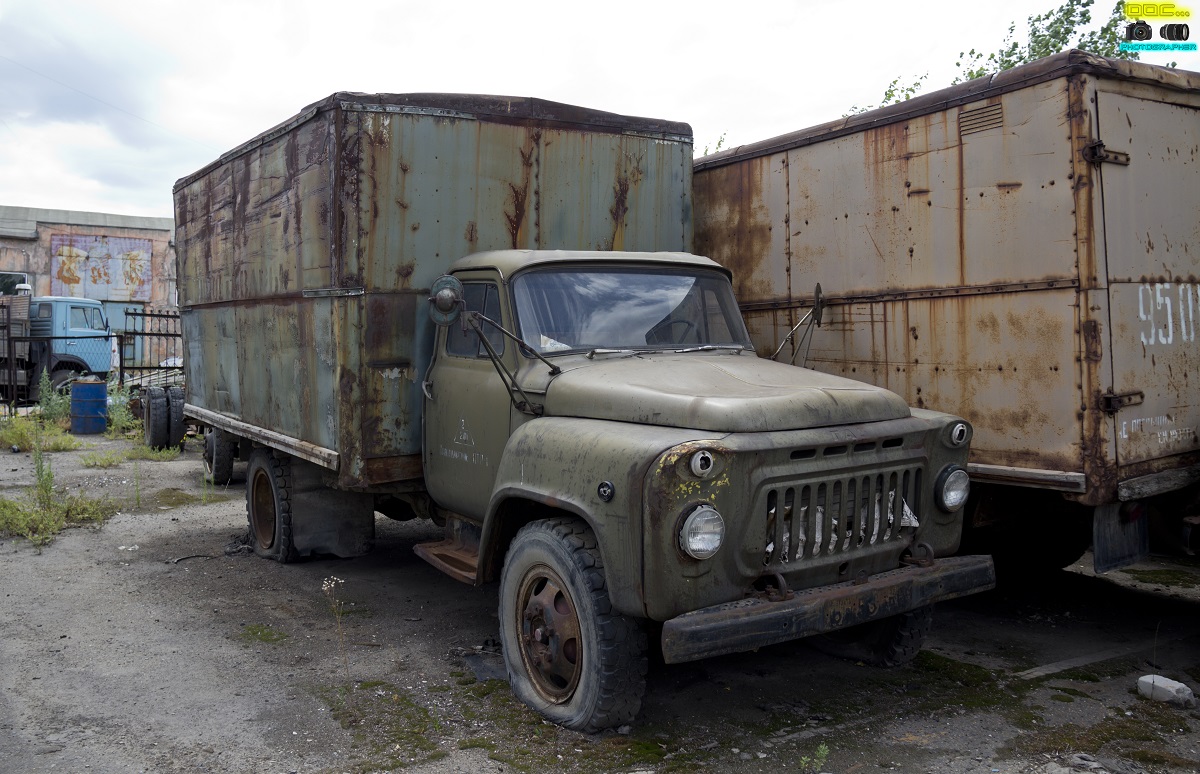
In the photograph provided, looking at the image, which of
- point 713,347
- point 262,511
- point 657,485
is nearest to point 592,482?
point 657,485

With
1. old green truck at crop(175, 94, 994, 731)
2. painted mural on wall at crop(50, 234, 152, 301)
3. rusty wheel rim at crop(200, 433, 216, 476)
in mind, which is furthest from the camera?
painted mural on wall at crop(50, 234, 152, 301)

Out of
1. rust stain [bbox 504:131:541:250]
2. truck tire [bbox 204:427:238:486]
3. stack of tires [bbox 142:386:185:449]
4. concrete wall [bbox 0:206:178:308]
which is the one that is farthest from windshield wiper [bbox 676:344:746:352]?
concrete wall [bbox 0:206:178:308]

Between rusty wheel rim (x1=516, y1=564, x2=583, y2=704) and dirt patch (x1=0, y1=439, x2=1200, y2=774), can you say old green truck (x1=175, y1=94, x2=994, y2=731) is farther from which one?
dirt patch (x1=0, y1=439, x2=1200, y2=774)

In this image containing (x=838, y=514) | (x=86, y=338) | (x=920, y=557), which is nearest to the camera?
(x=838, y=514)

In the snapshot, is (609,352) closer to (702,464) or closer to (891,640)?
(702,464)

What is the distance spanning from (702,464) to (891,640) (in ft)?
6.43

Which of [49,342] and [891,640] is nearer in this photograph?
[891,640]

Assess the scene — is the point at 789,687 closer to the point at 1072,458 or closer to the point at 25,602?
the point at 1072,458

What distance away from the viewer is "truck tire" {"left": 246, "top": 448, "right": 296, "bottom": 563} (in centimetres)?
705

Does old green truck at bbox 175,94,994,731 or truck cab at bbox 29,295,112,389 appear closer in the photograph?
old green truck at bbox 175,94,994,731

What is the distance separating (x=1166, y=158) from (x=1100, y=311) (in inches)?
43.1

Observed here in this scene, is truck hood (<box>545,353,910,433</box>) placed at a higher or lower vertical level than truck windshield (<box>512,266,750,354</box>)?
lower

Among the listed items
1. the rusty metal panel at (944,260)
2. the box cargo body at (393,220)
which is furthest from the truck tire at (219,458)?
the rusty metal panel at (944,260)

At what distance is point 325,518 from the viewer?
7.08 metres
